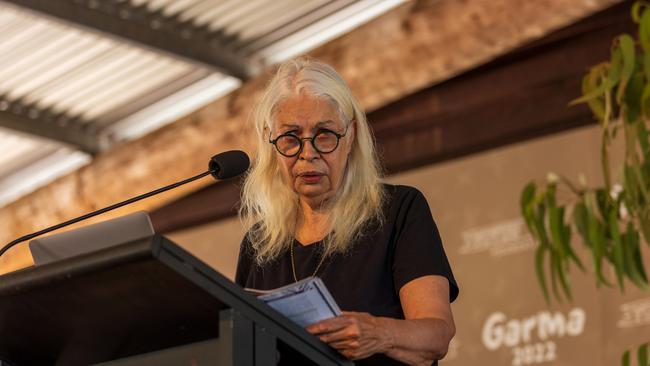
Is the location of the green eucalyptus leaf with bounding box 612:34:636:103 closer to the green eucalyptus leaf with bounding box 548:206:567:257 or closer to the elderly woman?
the green eucalyptus leaf with bounding box 548:206:567:257

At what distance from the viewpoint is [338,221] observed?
7.37 ft

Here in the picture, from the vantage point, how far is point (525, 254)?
16.0 feet

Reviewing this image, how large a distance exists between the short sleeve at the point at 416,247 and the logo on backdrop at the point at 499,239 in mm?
2699

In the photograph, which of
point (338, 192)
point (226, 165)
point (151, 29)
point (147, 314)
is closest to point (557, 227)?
point (338, 192)

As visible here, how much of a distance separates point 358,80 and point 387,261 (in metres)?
3.20

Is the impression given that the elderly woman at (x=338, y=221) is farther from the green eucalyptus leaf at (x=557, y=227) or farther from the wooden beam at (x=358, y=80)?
the wooden beam at (x=358, y=80)

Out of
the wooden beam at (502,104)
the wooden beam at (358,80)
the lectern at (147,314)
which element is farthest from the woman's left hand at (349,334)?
the wooden beam at (502,104)

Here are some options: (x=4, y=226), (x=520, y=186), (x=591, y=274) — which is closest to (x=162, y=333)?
(x=591, y=274)

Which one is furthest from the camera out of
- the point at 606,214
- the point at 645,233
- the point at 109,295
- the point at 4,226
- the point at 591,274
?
the point at 4,226

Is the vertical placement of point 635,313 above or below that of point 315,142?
below

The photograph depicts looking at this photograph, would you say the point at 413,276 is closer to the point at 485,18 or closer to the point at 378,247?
the point at 378,247

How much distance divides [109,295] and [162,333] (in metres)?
0.10

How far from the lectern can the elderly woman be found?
27 centimetres

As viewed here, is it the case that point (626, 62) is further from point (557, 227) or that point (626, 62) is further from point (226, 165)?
point (226, 165)
